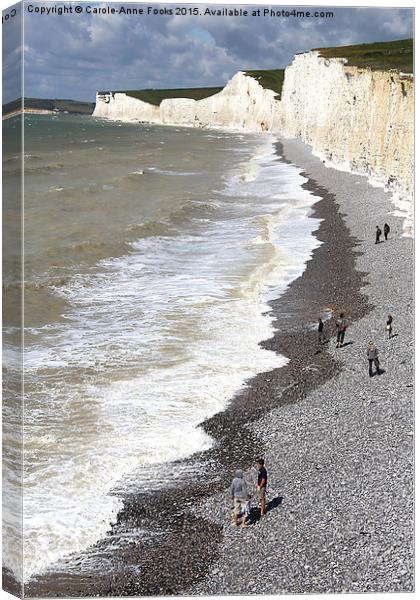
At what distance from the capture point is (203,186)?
125 feet

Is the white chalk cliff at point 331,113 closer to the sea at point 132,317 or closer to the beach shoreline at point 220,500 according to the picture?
the sea at point 132,317

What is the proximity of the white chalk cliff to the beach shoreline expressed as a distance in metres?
3.47

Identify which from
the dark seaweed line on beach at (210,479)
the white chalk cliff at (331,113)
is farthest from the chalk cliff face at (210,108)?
the dark seaweed line on beach at (210,479)

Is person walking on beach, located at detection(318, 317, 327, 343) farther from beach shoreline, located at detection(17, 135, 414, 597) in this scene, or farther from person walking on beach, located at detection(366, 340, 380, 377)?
person walking on beach, located at detection(366, 340, 380, 377)

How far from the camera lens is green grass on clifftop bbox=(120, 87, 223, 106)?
16270 mm

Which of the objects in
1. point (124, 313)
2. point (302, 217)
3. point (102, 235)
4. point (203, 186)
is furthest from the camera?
point (203, 186)

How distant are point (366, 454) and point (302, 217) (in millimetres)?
14639

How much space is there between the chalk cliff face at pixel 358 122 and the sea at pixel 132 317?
179cm

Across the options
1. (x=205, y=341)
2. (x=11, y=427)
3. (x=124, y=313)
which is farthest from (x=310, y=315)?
(x=11, y=427)

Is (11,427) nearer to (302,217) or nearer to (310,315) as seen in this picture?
(310,315)

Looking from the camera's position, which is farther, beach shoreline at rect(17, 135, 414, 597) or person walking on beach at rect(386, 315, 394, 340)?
person walking on beach at rect(386, 315, 394, 340)

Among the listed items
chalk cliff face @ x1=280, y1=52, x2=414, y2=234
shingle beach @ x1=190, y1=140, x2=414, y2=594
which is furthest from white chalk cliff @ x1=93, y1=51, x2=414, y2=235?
shingle beach @ x1=190, y1=140, x2=414, y2=594

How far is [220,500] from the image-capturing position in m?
13.8

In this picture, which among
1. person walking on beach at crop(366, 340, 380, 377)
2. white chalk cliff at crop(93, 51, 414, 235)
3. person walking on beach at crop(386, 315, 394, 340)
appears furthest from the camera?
white chalk cliff at crop(93, 51, 414, 235)
